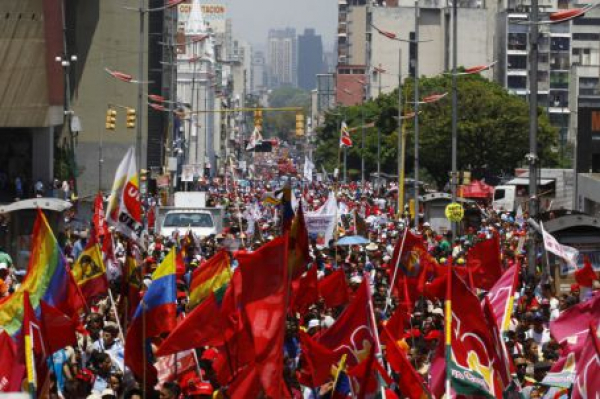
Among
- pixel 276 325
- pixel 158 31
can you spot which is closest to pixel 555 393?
pixel 276 325

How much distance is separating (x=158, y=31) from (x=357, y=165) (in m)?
22.8

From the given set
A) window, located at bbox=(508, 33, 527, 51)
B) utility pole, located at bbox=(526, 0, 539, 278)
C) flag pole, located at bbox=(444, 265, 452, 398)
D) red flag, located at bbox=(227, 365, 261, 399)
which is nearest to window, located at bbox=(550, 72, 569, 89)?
window, located at bbox=(508, 33, 527, 51)

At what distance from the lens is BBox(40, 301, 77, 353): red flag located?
14.7 m

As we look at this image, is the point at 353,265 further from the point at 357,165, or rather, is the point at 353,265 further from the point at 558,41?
the point at 558,41

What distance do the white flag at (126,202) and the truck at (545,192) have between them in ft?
132

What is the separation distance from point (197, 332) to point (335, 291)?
7.60 m

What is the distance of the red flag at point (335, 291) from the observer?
21.7m

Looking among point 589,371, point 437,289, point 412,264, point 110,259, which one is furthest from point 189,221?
point 589,371

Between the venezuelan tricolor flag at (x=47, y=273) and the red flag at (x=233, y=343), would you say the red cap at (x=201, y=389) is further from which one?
the venezuelan tricolor flag at (x=47, y=273)

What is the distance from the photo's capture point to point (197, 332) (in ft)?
46.6

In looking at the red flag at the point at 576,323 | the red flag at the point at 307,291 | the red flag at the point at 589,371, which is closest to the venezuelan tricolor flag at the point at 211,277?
the red flag at the point at 307,291

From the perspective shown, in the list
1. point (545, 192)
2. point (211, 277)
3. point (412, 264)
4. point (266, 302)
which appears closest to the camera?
point (266, 302)

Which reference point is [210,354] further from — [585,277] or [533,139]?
[533,139]

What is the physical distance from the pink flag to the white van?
28299 mm
